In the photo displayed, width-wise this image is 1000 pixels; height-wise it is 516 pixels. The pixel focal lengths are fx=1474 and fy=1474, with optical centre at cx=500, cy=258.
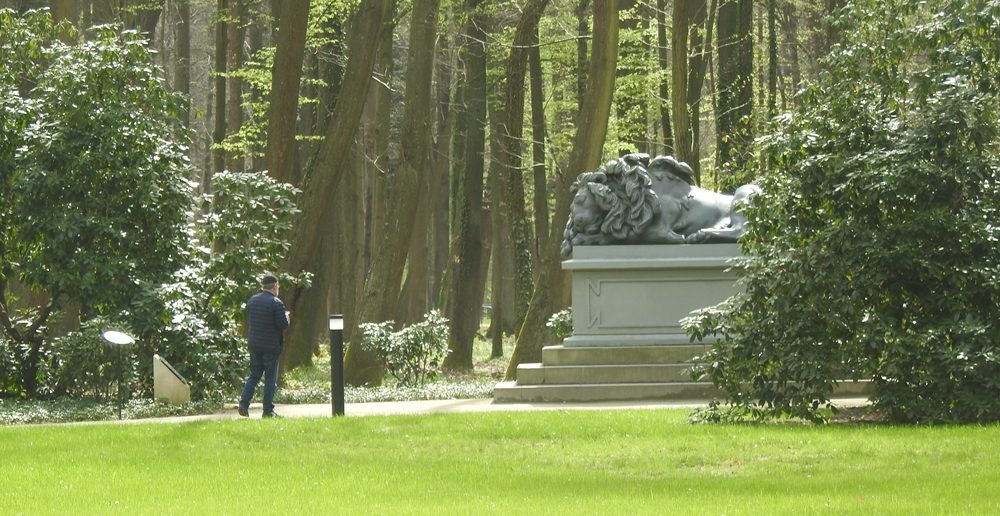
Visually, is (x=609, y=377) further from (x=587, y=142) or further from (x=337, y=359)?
(x=587, y=142)

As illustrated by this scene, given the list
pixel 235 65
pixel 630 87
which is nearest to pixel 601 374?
pixel 630 87

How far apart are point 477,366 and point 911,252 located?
65.8ft

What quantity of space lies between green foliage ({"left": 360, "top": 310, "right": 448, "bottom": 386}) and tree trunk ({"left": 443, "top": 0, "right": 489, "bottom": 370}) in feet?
20.5

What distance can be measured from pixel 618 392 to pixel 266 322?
4351 mm

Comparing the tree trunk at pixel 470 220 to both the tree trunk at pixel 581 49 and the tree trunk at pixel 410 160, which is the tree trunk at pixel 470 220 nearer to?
the tree trunk at pixel 581 49

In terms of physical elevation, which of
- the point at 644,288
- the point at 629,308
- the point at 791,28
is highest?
the point at 791,28

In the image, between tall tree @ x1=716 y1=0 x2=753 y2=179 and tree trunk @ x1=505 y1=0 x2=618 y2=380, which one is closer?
tree trunk @ x1=505 y1=0 x2=618 y2=380

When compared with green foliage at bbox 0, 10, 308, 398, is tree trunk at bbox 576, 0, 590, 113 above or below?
above

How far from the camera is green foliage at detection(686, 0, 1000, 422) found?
44.8ft

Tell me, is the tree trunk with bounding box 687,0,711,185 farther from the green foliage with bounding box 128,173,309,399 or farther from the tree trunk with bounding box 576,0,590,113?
the green foliage with bounding box 128,173,309,399

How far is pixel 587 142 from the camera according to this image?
24.0 metres

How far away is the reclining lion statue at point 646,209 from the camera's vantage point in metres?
18.8

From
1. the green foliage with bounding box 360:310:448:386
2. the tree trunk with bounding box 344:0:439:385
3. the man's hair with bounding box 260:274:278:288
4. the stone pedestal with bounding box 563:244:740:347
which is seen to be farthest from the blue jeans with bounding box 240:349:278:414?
the tree trunk with bounding box 344:0:439:385

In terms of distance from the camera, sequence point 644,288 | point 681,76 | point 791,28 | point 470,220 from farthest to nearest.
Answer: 1. point 791,28
2. point 470,220
3. point 681,76
4. point 644,288
